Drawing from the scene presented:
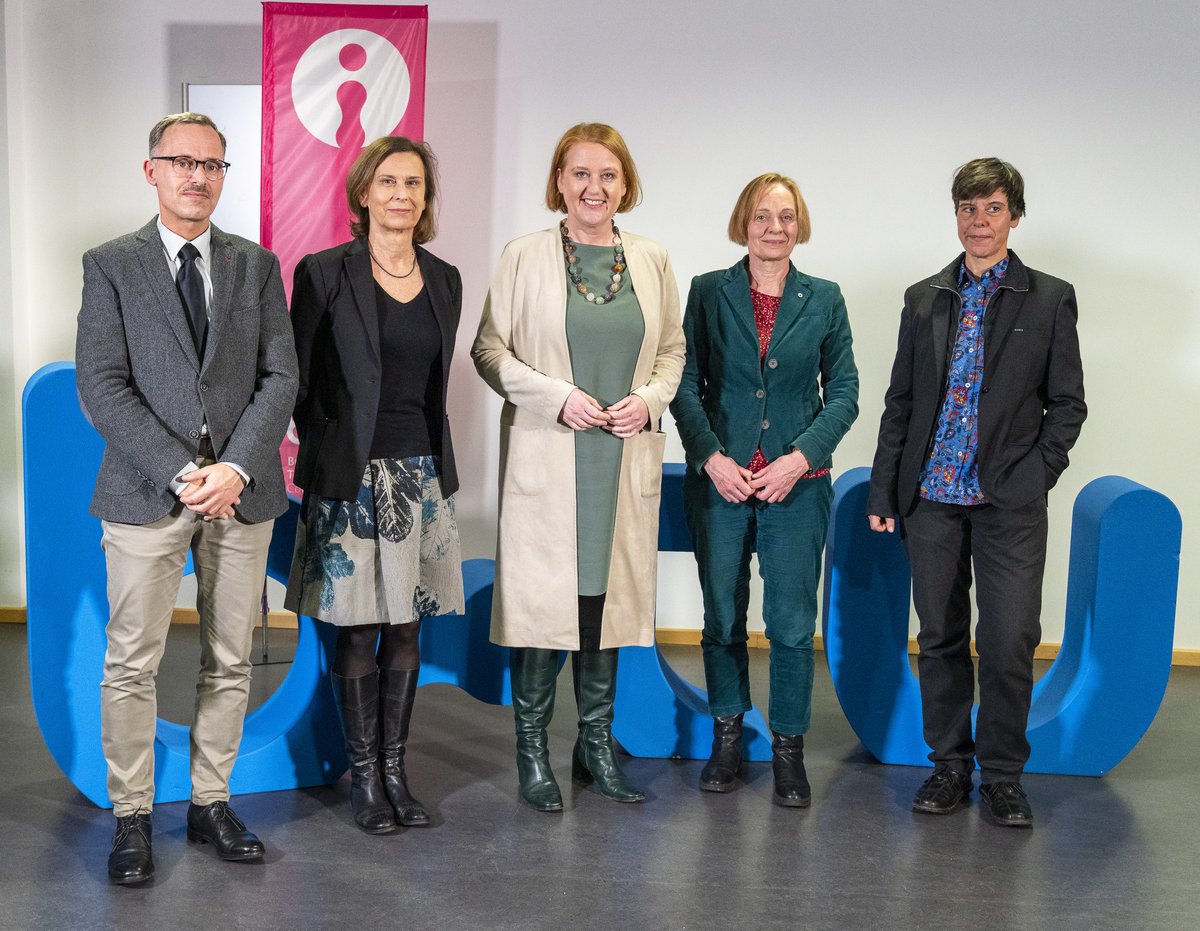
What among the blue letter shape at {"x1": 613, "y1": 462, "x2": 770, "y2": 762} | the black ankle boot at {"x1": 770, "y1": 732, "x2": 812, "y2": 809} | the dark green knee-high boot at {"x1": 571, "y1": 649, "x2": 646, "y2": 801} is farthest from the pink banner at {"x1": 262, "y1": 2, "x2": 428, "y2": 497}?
the black ankle boot at {"x1": 770, "y1": 732, "x2": 812, "y2": 809}

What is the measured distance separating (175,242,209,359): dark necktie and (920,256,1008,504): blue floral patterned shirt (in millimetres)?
1882

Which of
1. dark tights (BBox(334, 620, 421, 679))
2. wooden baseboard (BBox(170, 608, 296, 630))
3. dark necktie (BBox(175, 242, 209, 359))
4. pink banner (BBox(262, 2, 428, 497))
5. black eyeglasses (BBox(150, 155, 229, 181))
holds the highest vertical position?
pink banner (BBox(262, 2, 428, 497))

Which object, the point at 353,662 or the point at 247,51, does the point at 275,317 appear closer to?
the point at 353,662

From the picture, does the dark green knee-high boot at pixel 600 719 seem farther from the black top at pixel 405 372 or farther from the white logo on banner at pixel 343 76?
the white logo on banner at pixel 343 76

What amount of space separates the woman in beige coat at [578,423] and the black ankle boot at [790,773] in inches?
20.1

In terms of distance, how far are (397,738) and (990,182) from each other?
6.90 feet

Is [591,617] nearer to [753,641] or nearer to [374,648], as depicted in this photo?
[374,648]

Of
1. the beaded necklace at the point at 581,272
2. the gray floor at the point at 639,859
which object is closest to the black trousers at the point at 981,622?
the gray floor at the point at 639,859

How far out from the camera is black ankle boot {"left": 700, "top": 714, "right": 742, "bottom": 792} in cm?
343

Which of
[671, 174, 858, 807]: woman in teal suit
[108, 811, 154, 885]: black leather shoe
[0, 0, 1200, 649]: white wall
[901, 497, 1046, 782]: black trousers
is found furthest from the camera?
[0, 0, 1200, 649]: white wall

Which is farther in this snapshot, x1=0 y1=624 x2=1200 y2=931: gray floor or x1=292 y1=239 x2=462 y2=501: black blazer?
x1=292 y1=239 x2=462 y2=501: black blazer

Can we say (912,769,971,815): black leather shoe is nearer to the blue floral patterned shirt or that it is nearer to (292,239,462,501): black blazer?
the blue floral patterned shirt

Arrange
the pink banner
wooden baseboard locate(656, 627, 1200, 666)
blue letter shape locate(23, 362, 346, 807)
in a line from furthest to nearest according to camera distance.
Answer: wooden baseboard locate(656, 627, 1200, 666) < the pink banner < blue letter shape locate(23, 362, 346, 807)

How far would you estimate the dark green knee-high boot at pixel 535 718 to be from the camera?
3234 mm
